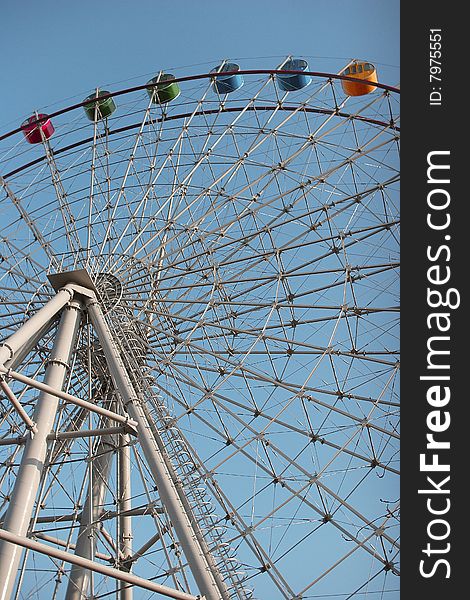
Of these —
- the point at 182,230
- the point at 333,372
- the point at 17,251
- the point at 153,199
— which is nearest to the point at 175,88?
the point at 153,199

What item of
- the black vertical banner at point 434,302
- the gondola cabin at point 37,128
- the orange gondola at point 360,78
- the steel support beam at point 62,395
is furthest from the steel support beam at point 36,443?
the orange gondola at point 360,78

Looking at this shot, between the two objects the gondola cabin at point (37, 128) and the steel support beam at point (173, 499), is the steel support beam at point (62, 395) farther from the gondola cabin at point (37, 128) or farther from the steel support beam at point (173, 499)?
the gondola cabin at point (37, 128)

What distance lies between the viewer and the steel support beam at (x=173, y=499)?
1149cm

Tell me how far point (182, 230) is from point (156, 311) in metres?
2.57

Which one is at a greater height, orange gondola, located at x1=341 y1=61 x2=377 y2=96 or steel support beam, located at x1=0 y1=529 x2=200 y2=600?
orange gondola, located at x1=341 y1=61 x2=377 y2=96

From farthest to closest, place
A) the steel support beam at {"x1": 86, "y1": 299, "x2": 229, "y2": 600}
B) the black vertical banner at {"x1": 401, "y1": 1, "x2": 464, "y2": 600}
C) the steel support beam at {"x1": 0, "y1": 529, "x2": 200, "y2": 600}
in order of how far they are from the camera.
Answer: the steel support beam at {"x1": 86, "y1": 299, "x2": 229, "y2": 600} < the steel support beam at {"x1": 0, "y1": 529, "x2": 200, "y2": 600} < the black vertical banner at {"x1": 401, "y1": 1, "x2": 464, "y2": 600}

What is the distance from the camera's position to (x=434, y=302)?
1027cm

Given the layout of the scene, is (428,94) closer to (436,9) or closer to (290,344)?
(436,9)

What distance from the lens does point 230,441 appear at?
17.0 meters

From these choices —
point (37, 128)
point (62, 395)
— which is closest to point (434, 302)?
point (62, 395)

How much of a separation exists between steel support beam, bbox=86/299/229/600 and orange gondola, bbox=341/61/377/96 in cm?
966

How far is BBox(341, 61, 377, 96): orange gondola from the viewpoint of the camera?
67.6 ft

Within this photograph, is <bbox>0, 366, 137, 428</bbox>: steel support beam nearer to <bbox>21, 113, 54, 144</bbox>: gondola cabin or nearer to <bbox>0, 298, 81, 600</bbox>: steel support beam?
<bbox>0, 298, 81, 600</bbox>: steel support beam

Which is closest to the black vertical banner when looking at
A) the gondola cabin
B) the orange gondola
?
the orange gondola
